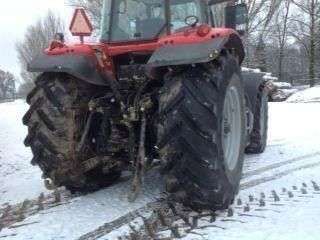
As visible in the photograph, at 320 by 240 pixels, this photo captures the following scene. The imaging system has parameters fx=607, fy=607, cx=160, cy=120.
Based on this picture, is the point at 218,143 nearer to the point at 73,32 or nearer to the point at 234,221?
the point at 234,221

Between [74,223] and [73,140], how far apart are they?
42.1 inches

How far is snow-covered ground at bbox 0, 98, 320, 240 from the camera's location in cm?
481

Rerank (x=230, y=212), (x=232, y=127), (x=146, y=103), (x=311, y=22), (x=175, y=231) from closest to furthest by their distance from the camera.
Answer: (x=175, y=231)
(x=230, y=212)
(x=146, y=103)
(x=232, y=127)
(x=311, y=22)

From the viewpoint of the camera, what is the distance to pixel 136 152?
6023 millimetres

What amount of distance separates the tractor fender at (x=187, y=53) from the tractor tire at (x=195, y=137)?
0.60 feet

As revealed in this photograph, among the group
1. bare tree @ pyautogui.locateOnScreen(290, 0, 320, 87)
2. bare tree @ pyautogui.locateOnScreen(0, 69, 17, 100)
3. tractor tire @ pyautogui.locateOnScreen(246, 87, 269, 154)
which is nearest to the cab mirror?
tractor tire @ pyautogui.locateOnScreen(246, 87, 269, 154)

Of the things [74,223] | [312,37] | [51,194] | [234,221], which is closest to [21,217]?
[74,223]

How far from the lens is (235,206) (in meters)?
5.61

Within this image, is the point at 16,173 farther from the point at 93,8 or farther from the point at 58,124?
the point at 93,8

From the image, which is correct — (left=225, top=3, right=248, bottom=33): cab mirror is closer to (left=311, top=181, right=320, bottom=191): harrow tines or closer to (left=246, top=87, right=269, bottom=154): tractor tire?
(left=311, top=181, right=320, bottom=191): harrow tines

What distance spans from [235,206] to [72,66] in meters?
2.05

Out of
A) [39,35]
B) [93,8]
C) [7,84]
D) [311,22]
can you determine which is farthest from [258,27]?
[7,84]

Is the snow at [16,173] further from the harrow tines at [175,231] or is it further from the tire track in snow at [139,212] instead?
the harrow tines at [175,231]

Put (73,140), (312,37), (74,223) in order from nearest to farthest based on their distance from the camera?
(74,223) < (73,140) < (312,37)
